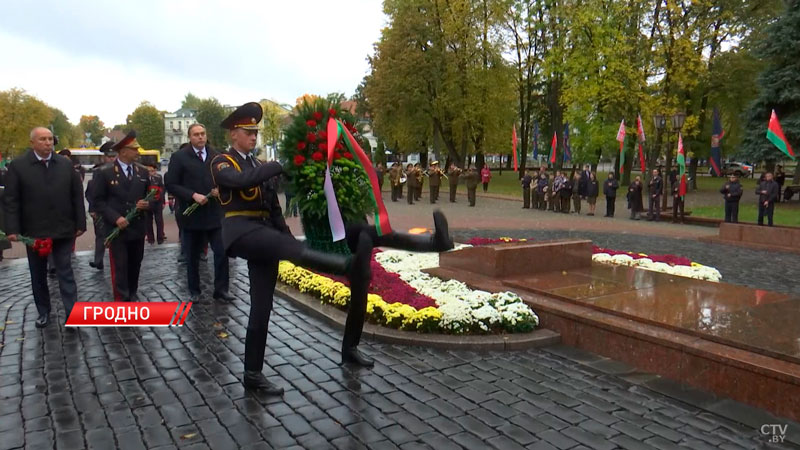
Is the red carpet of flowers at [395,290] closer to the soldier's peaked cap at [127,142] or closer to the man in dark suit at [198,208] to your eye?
the man in dark suit at [198,208]

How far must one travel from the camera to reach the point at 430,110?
1492 inches

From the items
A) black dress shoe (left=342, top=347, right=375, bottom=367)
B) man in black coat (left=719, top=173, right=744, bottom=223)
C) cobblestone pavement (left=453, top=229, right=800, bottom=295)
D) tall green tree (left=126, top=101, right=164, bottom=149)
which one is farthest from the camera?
tall green tree (left=126, top=101, right=164, bottom=149)

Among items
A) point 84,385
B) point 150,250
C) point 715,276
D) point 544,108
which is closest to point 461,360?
point 84,385

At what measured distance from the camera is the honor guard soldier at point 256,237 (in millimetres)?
4047

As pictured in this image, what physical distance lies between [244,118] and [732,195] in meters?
16.3

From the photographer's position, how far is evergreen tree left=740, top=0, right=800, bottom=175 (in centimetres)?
2383

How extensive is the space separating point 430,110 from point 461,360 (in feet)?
111

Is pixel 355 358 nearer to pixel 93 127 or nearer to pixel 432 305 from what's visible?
pixel 432 305

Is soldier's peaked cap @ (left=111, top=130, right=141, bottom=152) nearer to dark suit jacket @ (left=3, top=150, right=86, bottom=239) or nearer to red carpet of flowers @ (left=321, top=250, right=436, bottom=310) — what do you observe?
dark suit jacket @ (left=3, top=150, right=86, bottom=239)

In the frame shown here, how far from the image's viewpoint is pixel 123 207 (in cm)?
671

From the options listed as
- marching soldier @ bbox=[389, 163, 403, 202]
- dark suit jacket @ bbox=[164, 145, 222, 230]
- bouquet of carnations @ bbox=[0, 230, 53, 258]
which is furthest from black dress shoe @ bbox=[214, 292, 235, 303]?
marching soldier @ bbox=[389, 163, 403, 202]

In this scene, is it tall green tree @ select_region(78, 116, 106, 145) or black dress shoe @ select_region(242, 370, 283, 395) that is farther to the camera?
tall green tree @ select_region(78, 116, 106, 145)

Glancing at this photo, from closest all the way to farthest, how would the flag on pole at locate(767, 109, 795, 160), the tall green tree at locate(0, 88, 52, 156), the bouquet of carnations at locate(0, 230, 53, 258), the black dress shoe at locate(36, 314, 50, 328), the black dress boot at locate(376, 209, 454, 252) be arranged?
the black dress boot at locate(376, 209, 454, 252), the bouquet of carnations at locate(0, 230, 53, 258), the black dress shoe at locate(36, 314, 50, 328), the flag on pole at locate(767, 109, 795, 160), the tall green tree at locate(0, 88, 52, 156)

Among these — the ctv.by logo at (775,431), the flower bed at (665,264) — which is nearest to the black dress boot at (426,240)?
the ctv.by logo at (775,431)
